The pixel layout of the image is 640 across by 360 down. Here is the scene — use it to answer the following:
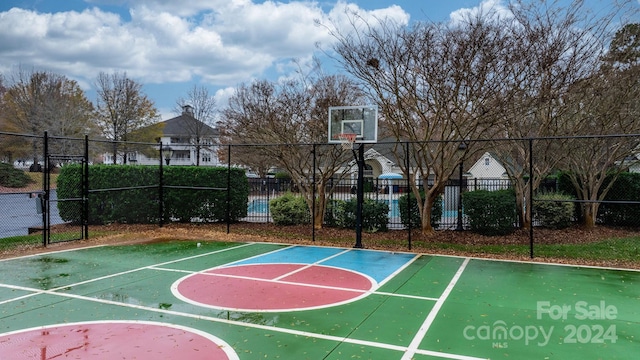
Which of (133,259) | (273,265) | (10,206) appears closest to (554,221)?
(273,265)

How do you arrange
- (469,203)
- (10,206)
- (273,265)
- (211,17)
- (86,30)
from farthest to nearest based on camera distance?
(10,206), (86,30), (211,17), (469,203), (273,265)

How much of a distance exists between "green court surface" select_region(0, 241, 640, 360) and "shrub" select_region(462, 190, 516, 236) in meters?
3.04

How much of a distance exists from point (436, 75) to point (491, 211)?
406cm

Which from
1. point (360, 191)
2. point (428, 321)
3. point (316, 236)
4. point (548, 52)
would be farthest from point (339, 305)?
point (548, 52)

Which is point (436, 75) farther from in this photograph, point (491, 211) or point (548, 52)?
point (491, 211)

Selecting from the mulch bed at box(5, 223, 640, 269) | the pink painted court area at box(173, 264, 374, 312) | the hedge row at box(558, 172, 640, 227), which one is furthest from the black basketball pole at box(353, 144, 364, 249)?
the hedge row at box(558, 172, 640, 227)

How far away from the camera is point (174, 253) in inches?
351

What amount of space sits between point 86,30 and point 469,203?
14076 millimetres

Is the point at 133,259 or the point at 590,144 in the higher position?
the point at 590,144

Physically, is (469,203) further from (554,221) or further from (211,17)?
(211,17)

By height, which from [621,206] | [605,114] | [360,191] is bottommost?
[621,206]

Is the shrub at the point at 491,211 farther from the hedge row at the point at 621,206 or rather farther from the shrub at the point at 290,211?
the shrub at the point at 290,211

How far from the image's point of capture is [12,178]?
45.4 ft

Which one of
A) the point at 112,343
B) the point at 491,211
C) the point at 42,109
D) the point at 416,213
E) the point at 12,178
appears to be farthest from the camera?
the point at 42,109
